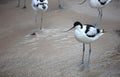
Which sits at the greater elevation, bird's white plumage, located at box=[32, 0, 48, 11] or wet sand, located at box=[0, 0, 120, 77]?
bird's white plumage, located at box=[32, 0, 48, 11]

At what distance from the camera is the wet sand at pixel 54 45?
5.80 meters

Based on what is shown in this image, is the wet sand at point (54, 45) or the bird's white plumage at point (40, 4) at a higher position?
the bird's white plumage at point (40, 4)

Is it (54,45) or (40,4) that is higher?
(40,4)

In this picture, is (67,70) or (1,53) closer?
(67,70)

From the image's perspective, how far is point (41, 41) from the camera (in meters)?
7.14

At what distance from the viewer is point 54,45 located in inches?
272

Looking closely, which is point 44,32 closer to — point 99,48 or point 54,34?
point 54,34

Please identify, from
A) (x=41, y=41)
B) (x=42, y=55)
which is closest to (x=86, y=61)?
(x=42, y=55)

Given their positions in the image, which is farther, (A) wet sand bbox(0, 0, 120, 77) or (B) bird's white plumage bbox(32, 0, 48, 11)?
(B) bird's white plumage bbox(32, 0, 48, 11)

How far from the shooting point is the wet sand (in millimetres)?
5801

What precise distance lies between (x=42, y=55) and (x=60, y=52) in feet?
1.35

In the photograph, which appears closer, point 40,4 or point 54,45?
point 54,45

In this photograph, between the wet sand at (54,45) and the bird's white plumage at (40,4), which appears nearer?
the wet sand at (54,45)

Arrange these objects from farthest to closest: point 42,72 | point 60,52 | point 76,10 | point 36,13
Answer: point 76,10 → point 36,13 → point 60,52 → point 42,72
